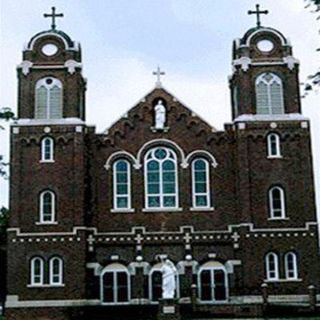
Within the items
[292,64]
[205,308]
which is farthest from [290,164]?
[205,308]

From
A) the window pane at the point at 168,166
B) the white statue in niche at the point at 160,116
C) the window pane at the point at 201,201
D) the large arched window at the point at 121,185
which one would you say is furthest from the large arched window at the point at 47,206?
the window pane at the point at 201,201

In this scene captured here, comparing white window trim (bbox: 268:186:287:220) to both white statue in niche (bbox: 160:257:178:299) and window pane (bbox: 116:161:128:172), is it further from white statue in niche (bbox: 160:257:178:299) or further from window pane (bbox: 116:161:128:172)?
window pane (bbox: 116:161:128:172)

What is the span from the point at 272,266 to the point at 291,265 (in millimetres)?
892

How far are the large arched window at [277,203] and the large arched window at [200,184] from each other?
10.0 feet

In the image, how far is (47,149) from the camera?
3875 centimetres

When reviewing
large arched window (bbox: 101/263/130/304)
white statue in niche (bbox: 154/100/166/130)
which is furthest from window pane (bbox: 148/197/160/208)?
white statue in niche (bbox: 154/100/166/130)

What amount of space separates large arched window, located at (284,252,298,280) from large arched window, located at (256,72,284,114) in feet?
23.0

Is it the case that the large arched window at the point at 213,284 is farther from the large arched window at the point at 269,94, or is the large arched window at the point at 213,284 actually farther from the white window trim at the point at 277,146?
the large arched window at the point at 269,94

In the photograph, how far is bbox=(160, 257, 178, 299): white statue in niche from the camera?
33.9 metres

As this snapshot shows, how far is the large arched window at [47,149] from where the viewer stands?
1519 inches

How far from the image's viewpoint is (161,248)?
38156mm

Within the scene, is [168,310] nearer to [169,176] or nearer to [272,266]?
[272,266]

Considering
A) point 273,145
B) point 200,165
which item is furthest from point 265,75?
point 200,165

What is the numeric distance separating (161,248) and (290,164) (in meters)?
7.28
